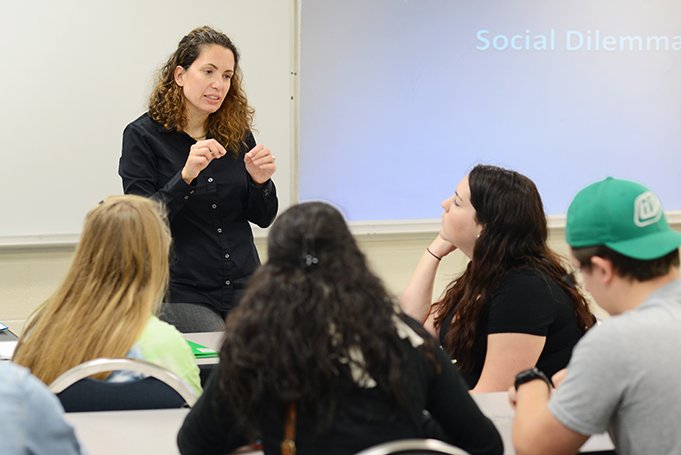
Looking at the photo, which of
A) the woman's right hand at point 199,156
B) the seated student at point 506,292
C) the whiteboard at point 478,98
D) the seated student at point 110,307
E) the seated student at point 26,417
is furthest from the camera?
the whiteboard at point 478,98

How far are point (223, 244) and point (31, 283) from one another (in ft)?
4.37

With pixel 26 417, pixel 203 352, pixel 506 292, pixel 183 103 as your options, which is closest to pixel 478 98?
pixel 183 103

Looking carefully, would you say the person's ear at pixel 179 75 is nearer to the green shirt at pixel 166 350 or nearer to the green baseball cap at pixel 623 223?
the green shirt at pixel 166 350

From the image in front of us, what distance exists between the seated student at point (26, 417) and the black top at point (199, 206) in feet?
6.53

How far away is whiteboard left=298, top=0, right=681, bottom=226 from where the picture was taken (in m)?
4.45

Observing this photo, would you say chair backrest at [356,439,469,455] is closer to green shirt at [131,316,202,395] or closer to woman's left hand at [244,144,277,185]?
green shirt at [131,316,202,395]

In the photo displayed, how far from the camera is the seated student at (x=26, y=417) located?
130cm

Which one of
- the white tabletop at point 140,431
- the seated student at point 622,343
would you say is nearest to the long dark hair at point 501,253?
the white tabletop at point 140,431

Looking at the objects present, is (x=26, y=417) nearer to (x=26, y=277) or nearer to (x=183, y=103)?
(x=183, y=103)

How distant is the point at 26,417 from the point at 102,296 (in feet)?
2.60

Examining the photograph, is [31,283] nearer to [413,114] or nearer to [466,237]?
[413,114]

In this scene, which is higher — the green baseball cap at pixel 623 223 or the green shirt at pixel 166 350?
the green baseball cap at pixel 623 223

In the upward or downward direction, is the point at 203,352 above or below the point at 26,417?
below

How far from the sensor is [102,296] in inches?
82.5
